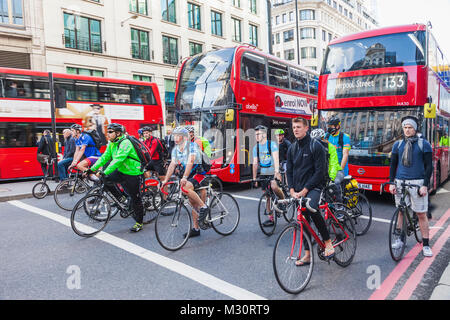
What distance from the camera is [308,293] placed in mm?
3500

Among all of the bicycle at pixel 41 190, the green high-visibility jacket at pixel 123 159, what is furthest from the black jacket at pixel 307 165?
the bicycle at pixel 41 190

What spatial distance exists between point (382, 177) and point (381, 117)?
1.33m

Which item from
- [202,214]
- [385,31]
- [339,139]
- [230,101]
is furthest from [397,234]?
[230,101]

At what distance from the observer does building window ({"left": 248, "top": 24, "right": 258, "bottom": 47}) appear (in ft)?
108

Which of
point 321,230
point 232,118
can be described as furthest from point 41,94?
point 321,230

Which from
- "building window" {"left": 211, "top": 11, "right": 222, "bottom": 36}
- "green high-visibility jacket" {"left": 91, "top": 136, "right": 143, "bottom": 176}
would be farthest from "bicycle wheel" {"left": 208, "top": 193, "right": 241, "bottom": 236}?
"building window" {"left": 211, "top": 11, "right": 222, "bottom": 36}

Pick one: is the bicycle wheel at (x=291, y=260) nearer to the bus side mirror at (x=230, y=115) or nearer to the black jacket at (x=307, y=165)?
the black jacket at (x=307, y=165)

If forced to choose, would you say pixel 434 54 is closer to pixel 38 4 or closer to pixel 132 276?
pixel 132 276

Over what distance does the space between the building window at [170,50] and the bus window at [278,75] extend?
16235mm

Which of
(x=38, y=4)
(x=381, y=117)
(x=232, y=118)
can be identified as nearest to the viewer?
(x=381, y=117)

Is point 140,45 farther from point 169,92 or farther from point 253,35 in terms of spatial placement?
point 253,35

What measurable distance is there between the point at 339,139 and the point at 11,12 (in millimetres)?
20626

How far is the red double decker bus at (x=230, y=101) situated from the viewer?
9.80 metres

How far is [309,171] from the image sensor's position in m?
3.85
